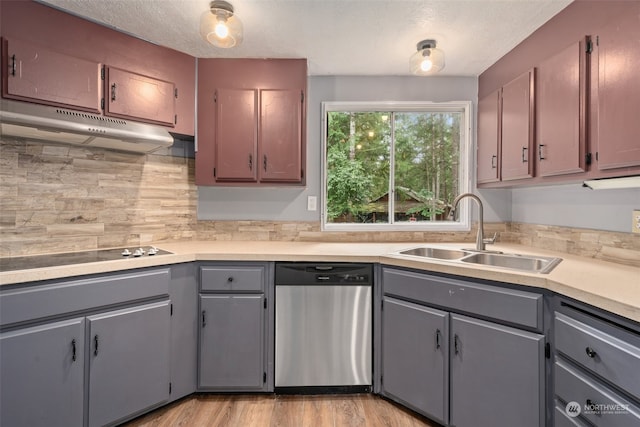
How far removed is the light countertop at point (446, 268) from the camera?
111 cm

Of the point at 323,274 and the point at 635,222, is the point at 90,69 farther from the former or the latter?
the point at 635,222

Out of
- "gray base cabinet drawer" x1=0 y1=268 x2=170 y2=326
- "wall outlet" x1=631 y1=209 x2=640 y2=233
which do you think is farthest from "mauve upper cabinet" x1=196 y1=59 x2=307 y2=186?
"wall outlet" x1=631 y1=209 x2=640 y2=233

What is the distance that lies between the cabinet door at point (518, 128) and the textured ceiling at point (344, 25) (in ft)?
1.07

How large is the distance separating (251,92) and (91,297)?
163 centimetres

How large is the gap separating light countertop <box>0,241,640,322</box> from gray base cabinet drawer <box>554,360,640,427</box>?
0.28m

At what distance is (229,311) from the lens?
1.91m

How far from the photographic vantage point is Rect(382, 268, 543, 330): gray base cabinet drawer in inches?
53.1

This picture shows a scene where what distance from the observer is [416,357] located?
1730 mm

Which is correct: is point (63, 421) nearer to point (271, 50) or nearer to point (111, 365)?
point (111, 365)

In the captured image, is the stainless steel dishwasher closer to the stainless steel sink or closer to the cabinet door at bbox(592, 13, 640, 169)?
the stainless steel sink

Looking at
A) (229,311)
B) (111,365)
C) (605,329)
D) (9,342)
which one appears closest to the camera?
(605,329)

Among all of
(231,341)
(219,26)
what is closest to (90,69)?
(219,26)

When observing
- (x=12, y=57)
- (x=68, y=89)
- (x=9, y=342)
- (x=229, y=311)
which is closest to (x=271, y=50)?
(x=68, y=89)
